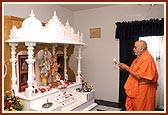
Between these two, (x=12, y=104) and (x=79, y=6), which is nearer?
(x=12, y=104)

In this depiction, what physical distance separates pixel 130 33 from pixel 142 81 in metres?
1.10

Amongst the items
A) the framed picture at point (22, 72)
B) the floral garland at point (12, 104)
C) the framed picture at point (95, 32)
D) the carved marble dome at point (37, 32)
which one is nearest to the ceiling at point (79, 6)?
the framed picture at point (95, 32)

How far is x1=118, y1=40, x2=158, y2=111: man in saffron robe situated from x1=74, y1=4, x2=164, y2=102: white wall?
3.61 feet

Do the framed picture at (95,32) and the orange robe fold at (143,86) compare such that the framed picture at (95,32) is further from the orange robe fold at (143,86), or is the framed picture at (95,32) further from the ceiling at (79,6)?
the orange robe fold at (143,86)

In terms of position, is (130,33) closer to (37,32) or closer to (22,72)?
(37,32)

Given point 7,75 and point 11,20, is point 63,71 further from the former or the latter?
point 11,20

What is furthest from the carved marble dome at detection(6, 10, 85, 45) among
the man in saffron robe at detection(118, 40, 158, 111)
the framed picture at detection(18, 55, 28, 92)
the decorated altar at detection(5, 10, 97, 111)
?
the man in saffron robe at detection(118, 40, 158, 111)

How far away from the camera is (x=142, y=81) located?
163 centimetres

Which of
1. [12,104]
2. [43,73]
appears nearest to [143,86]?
[43,73]

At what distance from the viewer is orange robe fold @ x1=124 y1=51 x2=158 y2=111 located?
1573 mm

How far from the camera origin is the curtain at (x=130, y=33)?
2369 millimetres

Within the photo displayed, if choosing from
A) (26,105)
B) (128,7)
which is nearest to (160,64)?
(128,7)

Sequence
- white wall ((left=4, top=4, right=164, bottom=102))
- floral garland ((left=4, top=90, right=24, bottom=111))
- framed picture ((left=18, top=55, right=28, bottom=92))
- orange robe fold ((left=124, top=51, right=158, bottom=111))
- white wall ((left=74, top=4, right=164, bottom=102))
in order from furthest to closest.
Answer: white wall ((left=74, top=4, right=164, bottom=102)) → white wall ((left=4, top=4, right=164, bottom=102)) → framed picture ((left=18, top=55, right=28, bottom=92)) → orange robe fold ((left=124, top=51, right=158, bottom=111)) → floral garland ((left=4, top=90, right=24, bottom=111))

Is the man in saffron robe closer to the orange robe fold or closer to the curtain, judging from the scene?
the orange robe fold
